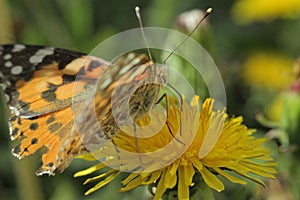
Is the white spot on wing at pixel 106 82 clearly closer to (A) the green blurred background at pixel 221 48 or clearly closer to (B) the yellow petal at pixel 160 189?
(B) the yellow petal at pixel 160 189

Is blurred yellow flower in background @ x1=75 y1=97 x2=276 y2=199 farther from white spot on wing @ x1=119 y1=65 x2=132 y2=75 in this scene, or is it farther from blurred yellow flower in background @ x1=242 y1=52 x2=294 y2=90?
blurred yellow flower in background @ x1=242 y1=52 x2=294 y2=90

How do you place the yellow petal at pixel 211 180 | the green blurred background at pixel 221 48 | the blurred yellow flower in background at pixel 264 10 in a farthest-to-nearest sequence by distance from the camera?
1. the blurred yellow flower in background at pixel 264 10
2. the green blurred background at pixel 221 48
3. the yellow petal at pixel 211 180

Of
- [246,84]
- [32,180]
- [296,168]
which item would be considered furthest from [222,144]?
[246,84]

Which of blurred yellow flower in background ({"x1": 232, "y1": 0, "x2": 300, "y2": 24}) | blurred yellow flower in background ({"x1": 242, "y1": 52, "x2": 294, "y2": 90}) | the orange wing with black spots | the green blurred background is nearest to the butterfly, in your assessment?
the orange wing with black spots

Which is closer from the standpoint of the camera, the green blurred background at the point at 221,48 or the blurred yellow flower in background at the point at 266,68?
the green blurred background at the point at 221,48

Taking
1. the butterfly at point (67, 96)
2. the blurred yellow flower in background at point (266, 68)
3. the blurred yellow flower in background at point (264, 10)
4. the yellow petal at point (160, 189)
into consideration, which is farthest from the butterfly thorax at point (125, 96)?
the blurred yellow flower in background at point (264, 10)

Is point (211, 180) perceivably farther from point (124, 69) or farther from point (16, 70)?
point (16, 70)

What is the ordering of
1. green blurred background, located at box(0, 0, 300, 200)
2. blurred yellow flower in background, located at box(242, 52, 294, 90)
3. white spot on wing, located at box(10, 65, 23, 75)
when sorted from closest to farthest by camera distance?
white spot on wing, located at box(10, 65, 23, 75), green blurred background, located at box(0, 0, 300, 200), blurred yellow flower in background, located at box(242, 52, 294, 90)

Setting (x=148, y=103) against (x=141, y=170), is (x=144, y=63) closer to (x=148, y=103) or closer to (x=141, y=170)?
(x=148, y=103)
